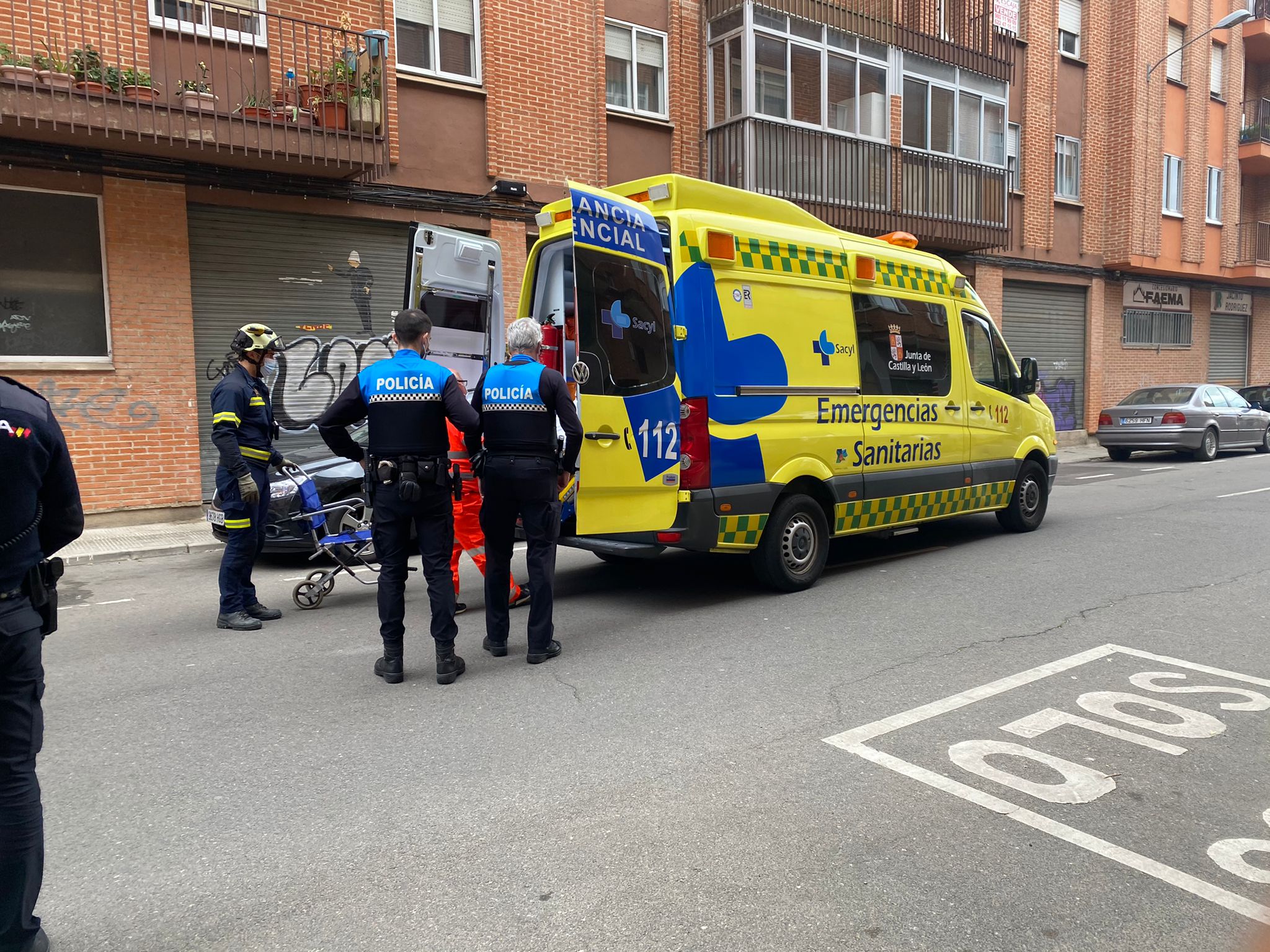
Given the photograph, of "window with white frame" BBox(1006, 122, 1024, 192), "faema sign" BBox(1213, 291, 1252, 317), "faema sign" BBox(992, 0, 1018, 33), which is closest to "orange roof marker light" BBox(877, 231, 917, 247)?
"window with white frame" BBox(1006, 122, 1024, 192)

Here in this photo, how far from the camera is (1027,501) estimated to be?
9648 mm

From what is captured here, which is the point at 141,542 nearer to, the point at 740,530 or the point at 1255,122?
the point at 740,530

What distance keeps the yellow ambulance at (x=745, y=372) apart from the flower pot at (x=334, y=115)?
207 inches

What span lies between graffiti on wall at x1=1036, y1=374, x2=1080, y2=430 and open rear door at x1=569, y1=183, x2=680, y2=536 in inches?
708

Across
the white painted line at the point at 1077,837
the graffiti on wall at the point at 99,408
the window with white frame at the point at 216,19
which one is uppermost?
the window with white frame at the point at 216,19

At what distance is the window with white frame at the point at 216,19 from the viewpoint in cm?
1058

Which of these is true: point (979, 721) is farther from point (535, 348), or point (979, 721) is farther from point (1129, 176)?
point (1129, 176)

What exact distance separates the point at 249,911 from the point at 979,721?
3.12 m

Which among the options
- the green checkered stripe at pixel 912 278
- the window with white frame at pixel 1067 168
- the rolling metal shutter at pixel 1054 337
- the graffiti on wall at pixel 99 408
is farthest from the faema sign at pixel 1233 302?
the graffiti on wall at pixel 99 408

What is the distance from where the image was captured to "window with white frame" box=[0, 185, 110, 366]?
1016 centimetres

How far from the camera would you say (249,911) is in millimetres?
2900

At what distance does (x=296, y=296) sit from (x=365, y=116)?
2.35 metres

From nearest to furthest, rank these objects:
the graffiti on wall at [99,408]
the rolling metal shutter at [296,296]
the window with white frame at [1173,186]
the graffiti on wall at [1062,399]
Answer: the graffiti on wall at [99,408] → the rolling metal shutter at [296,296] → the graffiti on wall at [1062,399] → the window with white frame at [1173,186]

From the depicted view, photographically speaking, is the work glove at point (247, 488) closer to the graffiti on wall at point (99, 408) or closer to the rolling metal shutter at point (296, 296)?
the graffiti on wall at point (99, 408)
